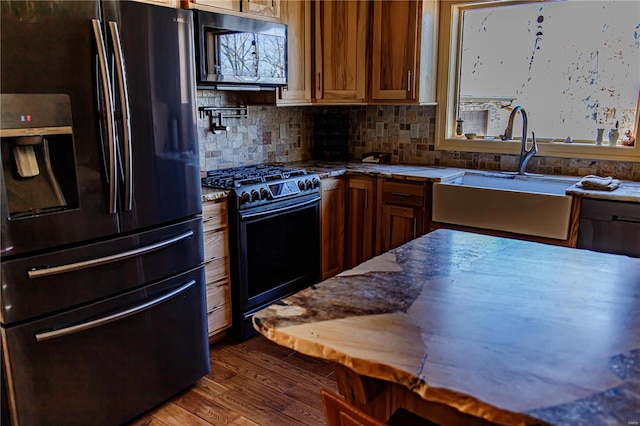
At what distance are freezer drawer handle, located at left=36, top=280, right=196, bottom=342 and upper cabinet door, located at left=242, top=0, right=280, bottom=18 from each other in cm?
171

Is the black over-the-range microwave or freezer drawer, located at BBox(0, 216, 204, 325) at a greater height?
the black over-the-range microwave

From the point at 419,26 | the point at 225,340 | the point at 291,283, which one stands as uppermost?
the point at 419,26

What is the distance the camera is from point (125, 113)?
195cm

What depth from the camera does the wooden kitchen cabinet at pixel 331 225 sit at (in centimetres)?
341

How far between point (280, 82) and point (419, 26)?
1032mm

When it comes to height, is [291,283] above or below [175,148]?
below

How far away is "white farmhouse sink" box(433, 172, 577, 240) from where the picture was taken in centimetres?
275

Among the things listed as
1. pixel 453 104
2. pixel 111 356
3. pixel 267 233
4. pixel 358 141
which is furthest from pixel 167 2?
pixel 453 104

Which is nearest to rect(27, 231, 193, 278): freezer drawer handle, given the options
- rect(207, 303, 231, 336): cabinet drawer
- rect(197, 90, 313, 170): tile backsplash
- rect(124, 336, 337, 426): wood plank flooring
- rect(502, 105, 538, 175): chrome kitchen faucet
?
rect(207, 303, 231, 336): cabinet drawer

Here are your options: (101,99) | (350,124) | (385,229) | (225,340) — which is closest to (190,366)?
(225,340)

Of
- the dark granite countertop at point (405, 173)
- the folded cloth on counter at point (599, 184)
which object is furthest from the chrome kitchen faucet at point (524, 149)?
the folded cloth on counter at point (599, 184)

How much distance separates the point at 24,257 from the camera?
1.75 meters

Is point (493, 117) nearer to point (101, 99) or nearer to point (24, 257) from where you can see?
point (101, 99)

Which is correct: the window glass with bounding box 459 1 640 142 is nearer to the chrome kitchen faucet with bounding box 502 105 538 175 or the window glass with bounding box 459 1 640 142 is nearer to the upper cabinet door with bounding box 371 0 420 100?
the chrome kitchen faucet with bounding box 502 105 538 175
